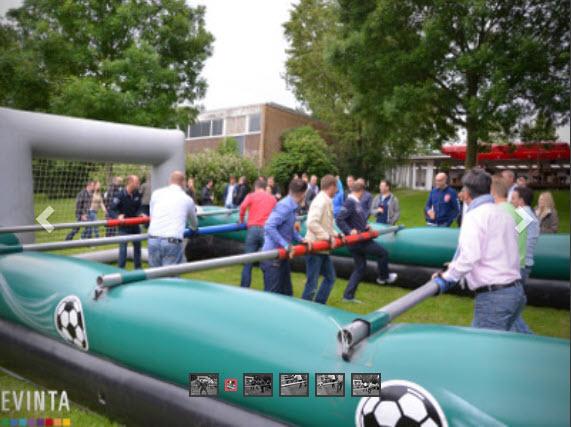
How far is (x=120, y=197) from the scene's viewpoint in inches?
271

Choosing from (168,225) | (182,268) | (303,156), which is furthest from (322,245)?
(303,156)

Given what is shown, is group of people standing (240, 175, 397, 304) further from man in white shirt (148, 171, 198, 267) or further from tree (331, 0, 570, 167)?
tree (331, 0, 570, 167)

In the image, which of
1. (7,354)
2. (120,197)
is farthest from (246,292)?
(120,197)

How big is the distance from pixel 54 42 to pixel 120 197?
188 inches

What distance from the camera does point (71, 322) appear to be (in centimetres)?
265

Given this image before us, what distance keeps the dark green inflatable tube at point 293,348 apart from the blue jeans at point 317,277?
2.66m

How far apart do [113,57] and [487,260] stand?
99.7 inches

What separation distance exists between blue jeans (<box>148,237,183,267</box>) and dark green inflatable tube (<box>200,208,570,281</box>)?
3.10m

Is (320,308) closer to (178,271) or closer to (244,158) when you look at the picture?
(178,271)

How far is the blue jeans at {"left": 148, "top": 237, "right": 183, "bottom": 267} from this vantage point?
4.56m

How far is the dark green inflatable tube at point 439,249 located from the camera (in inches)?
203

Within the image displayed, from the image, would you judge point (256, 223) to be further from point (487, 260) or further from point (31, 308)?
point (487, 260)

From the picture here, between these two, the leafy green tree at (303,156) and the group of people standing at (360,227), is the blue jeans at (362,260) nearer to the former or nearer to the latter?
the group of people standing at (360,227)

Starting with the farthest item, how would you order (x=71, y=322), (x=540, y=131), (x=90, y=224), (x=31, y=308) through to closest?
1. (x=90, y=224)
2. (x=31, y=308)
3. (x=71, y=322)
4. (x=540, y=131)
